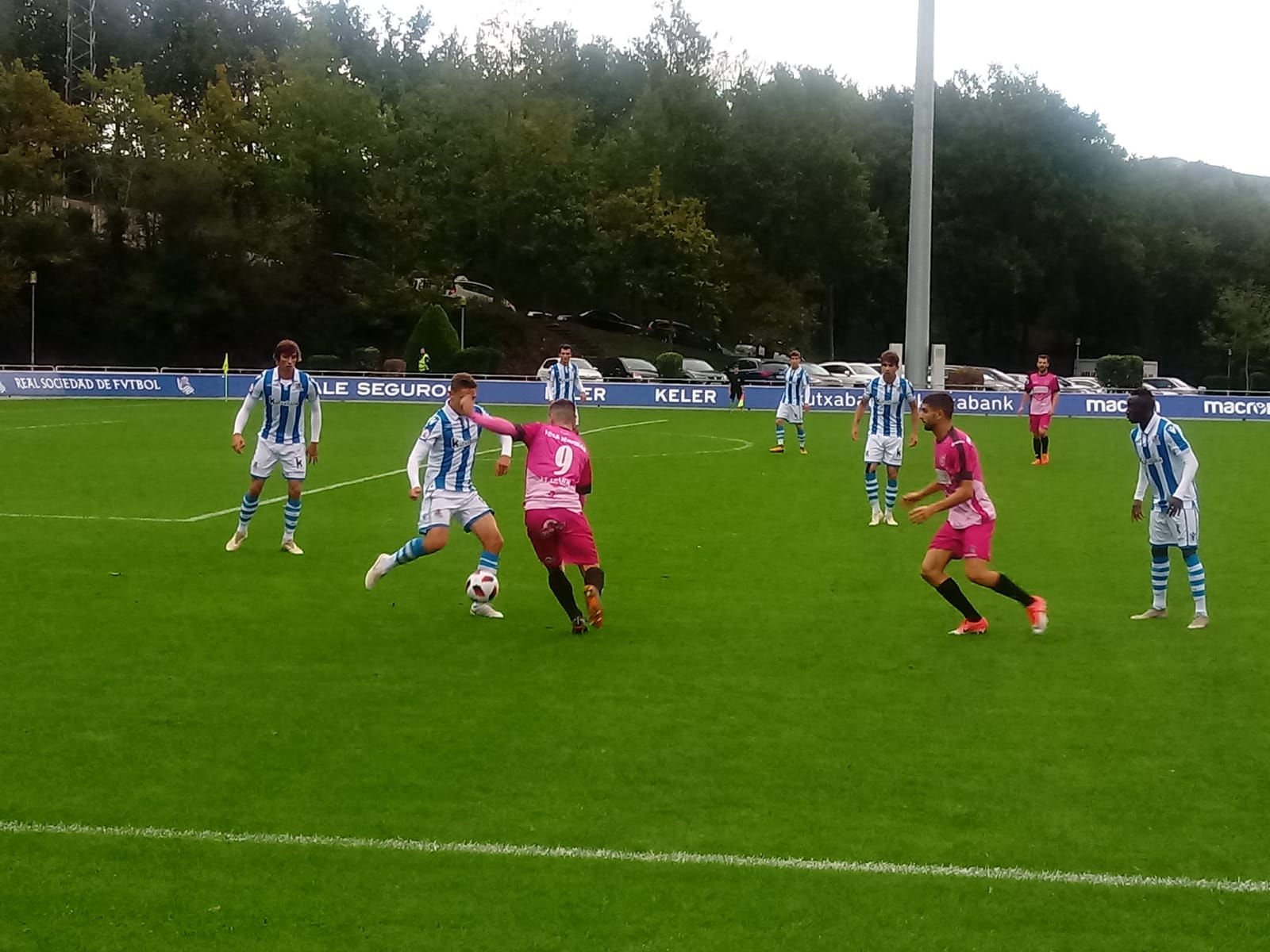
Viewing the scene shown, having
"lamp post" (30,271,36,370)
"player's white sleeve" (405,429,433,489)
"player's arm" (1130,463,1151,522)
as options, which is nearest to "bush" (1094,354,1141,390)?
"lamp post" (30,271,36,370)

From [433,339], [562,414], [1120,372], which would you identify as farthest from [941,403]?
[1120,372]

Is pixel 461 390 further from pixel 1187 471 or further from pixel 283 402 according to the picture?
pixel 1187 471

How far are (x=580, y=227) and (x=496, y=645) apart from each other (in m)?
55.4

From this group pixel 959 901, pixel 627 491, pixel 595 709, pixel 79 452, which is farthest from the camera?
pixel 79 452

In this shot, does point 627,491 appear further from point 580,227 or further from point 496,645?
point 580,227

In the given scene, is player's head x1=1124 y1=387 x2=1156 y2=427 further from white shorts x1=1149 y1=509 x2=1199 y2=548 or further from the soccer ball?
the soccer ball

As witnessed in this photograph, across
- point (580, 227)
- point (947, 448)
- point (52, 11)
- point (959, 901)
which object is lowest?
point (959, 901)

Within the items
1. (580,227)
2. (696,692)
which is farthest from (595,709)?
(580,227)

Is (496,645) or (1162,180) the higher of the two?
(1162,180)

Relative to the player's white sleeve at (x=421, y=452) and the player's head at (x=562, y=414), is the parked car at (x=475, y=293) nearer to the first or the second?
the player's white sleeve at (x=421, y=452)

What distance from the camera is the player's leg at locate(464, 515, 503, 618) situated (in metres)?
10.9

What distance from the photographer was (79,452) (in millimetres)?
24859

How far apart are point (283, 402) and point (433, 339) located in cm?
4333

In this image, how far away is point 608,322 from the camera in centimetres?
7100
